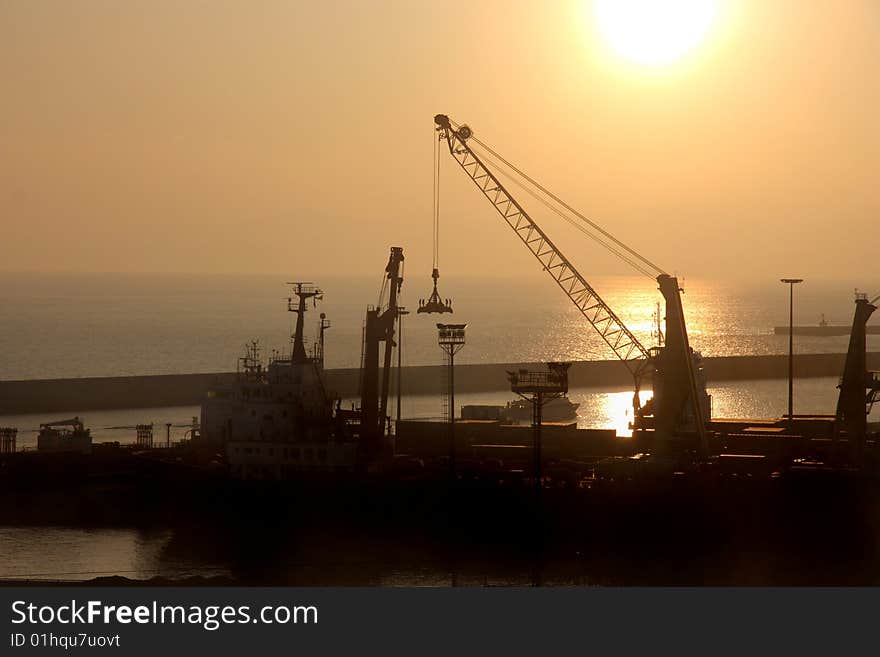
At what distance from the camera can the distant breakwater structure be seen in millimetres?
106250

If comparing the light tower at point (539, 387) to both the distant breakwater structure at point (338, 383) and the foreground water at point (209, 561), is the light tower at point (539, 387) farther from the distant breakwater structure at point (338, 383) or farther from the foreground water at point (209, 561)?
the distant breakwater structure at point (338, 383)

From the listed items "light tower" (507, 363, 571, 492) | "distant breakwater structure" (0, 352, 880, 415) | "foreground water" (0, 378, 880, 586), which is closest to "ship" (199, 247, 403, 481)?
"foreground water" (0, 378, 880, 586)

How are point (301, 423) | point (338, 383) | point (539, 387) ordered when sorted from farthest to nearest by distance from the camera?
point (338, 383)
point (301, 423)
point (539, 387)

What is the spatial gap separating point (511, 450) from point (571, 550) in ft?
41.8

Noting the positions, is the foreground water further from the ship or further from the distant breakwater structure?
the distant breakwater structure

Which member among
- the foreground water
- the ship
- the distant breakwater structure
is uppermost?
the distant breakwater structure

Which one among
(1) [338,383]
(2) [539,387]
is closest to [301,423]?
(2) [539,387]

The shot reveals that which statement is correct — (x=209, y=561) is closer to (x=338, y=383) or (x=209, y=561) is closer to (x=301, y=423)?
(x=301, y=423)

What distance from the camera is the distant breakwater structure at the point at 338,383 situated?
106 meters

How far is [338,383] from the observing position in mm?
113062

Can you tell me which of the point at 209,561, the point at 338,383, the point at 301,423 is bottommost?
the point at 209,561

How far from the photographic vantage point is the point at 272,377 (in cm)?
5428

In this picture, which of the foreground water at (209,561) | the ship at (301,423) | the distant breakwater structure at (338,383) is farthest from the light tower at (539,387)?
the distant breakwater structure at (338,383)

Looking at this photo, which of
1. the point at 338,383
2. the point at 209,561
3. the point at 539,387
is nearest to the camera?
the point at 209,561
